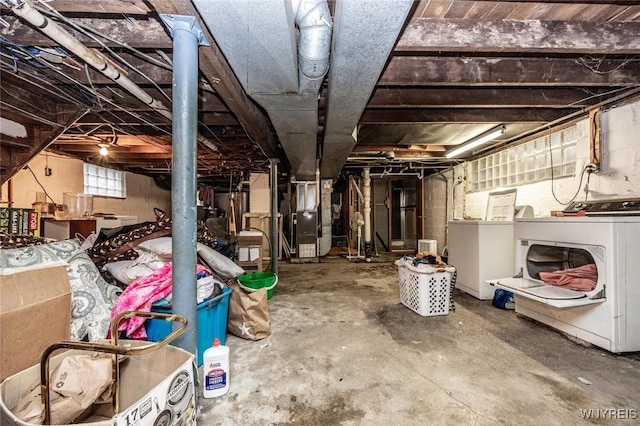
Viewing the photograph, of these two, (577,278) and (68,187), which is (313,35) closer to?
(577,278)

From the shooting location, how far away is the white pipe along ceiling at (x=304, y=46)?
3.86 ft

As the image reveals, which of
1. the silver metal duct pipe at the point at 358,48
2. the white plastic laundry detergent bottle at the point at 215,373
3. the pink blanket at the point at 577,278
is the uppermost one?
the silver metal duct pipe at the point at 358,48

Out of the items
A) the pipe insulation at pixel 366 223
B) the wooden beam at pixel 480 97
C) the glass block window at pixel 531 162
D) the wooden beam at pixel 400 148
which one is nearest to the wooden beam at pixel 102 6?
the wooden beam at pixel 480 97

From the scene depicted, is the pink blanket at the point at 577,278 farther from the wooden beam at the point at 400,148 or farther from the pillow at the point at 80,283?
the pillow at the point at 80,283

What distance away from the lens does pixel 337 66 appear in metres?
1.58

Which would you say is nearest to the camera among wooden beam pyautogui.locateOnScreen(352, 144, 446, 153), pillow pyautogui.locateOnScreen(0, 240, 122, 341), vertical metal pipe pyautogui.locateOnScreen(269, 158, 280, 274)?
pillow pyautogui.locateOnScreen(0, 240, 122, 341)

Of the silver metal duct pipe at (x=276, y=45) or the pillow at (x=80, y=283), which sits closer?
the silver metal duct pipe at (x=276, y=45)

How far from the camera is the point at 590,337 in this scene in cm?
192

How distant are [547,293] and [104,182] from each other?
7.16 meters

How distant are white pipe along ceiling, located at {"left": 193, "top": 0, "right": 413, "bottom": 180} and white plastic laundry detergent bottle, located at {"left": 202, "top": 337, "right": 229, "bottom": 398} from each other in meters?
1.65

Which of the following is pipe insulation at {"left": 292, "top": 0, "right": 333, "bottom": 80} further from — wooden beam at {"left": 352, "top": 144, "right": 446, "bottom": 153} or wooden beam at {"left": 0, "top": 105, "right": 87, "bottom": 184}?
wooden beam at {"left": 352, "top": 144, "right": 446, "bottom": 153}

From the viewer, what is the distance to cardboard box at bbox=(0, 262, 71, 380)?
3.69 feet

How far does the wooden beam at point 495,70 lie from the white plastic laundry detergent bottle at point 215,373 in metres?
2.22

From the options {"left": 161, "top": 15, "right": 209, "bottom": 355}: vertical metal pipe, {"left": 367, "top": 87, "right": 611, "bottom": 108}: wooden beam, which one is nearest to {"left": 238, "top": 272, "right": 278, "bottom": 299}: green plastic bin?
{"left": 161, "top": 15, "right": 209, "bottom": 355}: vertical metal pipe
